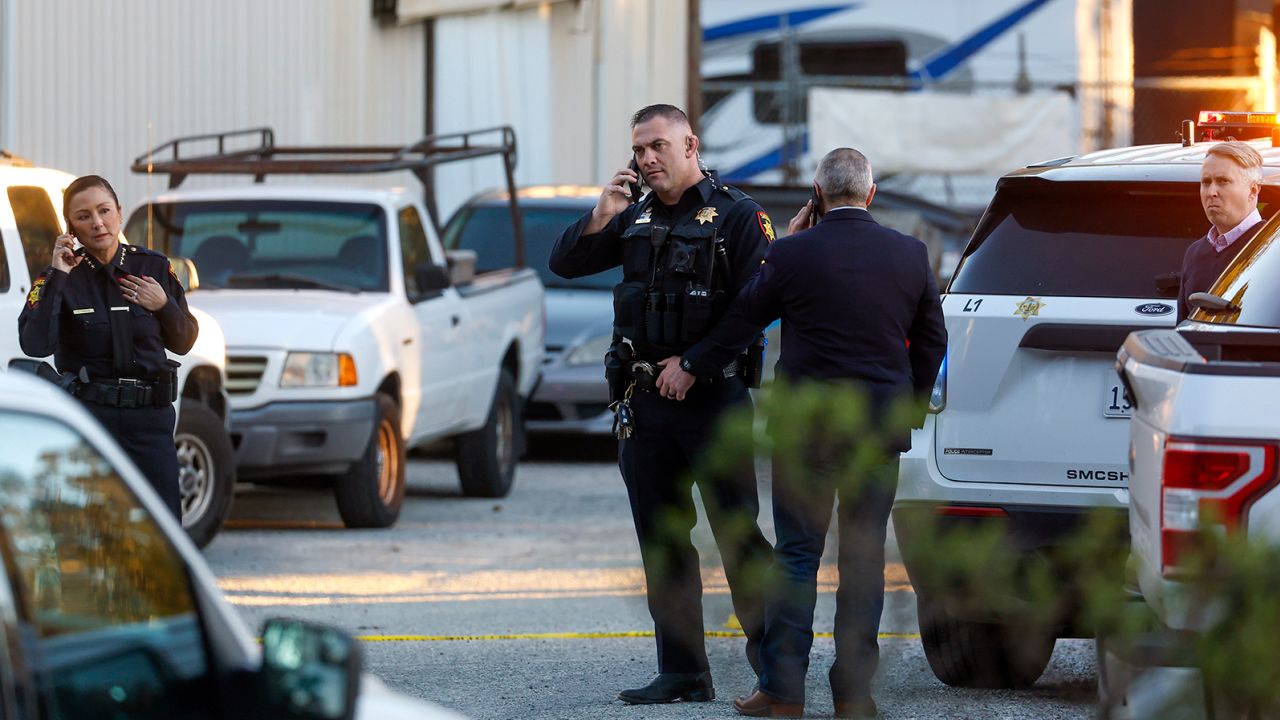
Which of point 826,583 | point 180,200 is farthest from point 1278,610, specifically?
point 180,200

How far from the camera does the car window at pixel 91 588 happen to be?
272cm

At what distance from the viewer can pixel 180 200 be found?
37.6 ft

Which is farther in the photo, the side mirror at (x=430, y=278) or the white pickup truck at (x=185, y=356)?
the side mirror at (x=430, y=278)

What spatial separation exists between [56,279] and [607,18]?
16.6m

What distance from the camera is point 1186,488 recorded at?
4168mm

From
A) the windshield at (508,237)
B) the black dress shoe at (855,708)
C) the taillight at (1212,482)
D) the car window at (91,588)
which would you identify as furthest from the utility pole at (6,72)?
the car window at (91,588)

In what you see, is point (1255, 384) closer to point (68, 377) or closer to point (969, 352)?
point (969, 352)

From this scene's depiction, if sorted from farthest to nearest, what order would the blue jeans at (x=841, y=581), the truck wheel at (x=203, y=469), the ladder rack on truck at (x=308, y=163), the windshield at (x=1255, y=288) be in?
1. the ladder rack on truck at (x=308, y=163)
2. the truck wheel at (x=203, y=469)
3. the blue jeans at (x=841, y=581)
4. the windshield at (x=1255, y=288)

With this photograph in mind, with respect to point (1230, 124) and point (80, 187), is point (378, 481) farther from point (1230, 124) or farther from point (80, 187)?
point (1230, 124)

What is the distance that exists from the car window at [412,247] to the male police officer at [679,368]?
5105 mm

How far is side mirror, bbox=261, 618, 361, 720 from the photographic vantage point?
2666 mm

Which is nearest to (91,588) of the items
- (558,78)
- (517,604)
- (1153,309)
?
(1153,309)

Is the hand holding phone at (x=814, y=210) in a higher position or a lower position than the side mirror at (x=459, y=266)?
higher

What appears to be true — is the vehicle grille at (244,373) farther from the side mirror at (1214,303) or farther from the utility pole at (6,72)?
the side mirror at (1214,303)
